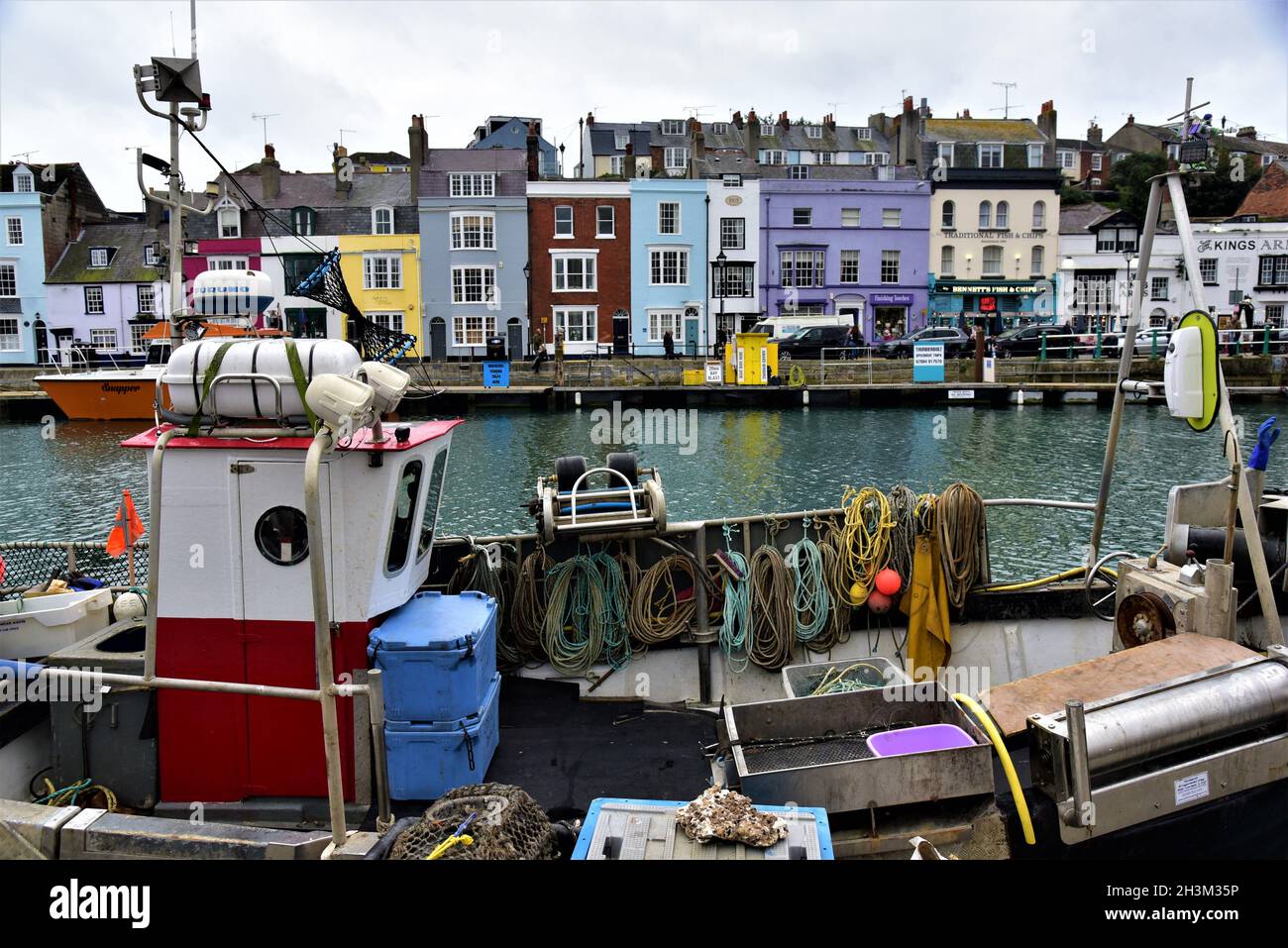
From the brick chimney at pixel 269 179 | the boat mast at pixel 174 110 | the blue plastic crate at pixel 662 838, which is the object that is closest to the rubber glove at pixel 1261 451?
the blue plastic crate at pixel 662 838

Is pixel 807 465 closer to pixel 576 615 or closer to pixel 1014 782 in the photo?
pixel 576 615

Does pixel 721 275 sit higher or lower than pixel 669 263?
lower

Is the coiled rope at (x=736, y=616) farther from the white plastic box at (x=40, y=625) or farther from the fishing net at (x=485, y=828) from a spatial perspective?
the white plastic box at (x=40, y=625)

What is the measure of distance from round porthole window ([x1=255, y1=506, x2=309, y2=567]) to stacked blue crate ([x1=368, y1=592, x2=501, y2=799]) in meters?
0.68

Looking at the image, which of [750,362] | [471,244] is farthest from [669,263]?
[750,362]

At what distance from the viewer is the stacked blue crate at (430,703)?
5844 millimetres

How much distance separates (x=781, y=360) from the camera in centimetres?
4641

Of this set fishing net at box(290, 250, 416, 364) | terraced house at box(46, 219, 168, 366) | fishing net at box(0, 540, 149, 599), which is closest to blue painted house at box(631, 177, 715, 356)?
terraced house at box(46, 219, 168, 366)

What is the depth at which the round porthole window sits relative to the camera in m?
5.73

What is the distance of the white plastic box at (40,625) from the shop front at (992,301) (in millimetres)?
55056

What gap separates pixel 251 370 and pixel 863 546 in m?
4.92

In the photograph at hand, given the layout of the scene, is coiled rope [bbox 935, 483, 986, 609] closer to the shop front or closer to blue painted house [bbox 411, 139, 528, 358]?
blue painted house [bbox 411, 139, 528, 358]

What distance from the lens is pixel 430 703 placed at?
233 inches
